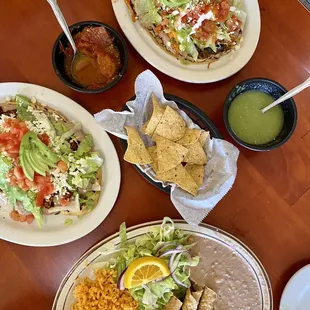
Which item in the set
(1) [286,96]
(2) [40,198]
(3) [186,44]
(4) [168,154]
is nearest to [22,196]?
(2) [40,198]

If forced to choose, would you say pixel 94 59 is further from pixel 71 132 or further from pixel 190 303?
pixel 190 303

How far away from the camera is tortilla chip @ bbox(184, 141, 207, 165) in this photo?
169 centimetres

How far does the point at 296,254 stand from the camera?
1830 millimetres

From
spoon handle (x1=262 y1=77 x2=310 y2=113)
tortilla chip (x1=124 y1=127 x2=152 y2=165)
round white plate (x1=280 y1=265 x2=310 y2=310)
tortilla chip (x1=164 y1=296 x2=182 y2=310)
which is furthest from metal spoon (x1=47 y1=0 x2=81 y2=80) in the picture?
round white plate (x1=280 y1=265 x2=310 y2=310)

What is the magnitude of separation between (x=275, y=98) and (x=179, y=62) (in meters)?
0.38

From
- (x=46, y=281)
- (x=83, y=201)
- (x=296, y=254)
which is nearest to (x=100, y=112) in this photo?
(x=83, y=201)

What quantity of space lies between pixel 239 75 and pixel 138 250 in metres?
0.77

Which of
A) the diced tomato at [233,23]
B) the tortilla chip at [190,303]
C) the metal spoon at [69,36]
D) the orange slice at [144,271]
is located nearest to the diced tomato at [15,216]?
the orange slice at [144,271]

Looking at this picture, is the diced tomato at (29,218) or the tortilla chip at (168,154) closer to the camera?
the tortilla chip at (168,154)

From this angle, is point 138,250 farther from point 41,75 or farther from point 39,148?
point 41,75

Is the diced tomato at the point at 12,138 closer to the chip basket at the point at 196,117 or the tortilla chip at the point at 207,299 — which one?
the chip basket at the point at 196,117

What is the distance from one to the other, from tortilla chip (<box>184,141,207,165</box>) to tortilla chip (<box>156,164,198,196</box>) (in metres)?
0.05

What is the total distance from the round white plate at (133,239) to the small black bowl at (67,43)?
53 centimetres

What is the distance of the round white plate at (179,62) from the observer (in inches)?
70.8
